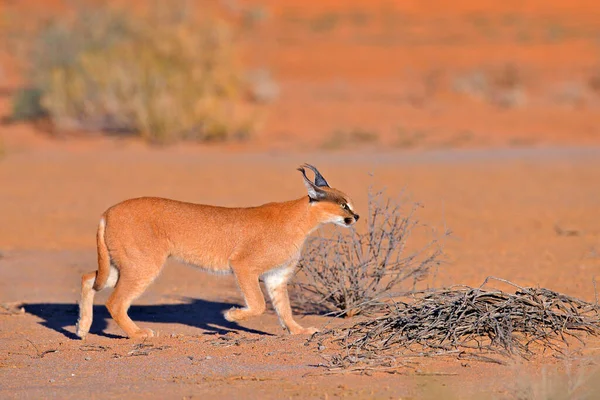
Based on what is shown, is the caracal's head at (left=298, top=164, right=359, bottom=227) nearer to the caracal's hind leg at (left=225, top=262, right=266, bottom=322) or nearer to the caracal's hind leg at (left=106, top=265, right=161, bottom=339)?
the caracal's hind leg at (left=225, top=262, right=266, bottom=322)

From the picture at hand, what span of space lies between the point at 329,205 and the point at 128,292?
5.57ft

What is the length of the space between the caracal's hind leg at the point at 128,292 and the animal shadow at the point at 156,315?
32cm

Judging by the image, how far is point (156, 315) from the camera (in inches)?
365

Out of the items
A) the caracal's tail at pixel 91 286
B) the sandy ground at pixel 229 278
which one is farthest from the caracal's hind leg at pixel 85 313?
the sandy ground at pixel 229 278

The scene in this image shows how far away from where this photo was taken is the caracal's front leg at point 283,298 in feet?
26.3

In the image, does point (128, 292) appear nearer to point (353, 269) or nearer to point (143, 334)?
point (143, 334)

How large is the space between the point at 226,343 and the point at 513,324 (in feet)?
6.98

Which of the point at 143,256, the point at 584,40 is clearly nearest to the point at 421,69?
the point at 584,40

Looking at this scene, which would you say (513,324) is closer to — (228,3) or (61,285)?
(61,285)

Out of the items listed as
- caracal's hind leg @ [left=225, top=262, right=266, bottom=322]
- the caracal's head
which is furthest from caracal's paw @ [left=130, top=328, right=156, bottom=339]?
the caracal's head

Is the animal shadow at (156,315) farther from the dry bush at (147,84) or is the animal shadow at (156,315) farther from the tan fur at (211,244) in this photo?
the dry bush at (147,84)

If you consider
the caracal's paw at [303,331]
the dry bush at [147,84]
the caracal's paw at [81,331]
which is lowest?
the caracal's paw at [81,331]

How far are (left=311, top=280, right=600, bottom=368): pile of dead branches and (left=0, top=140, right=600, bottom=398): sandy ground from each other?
8.9 inches

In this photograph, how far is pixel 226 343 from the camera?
303 inches
